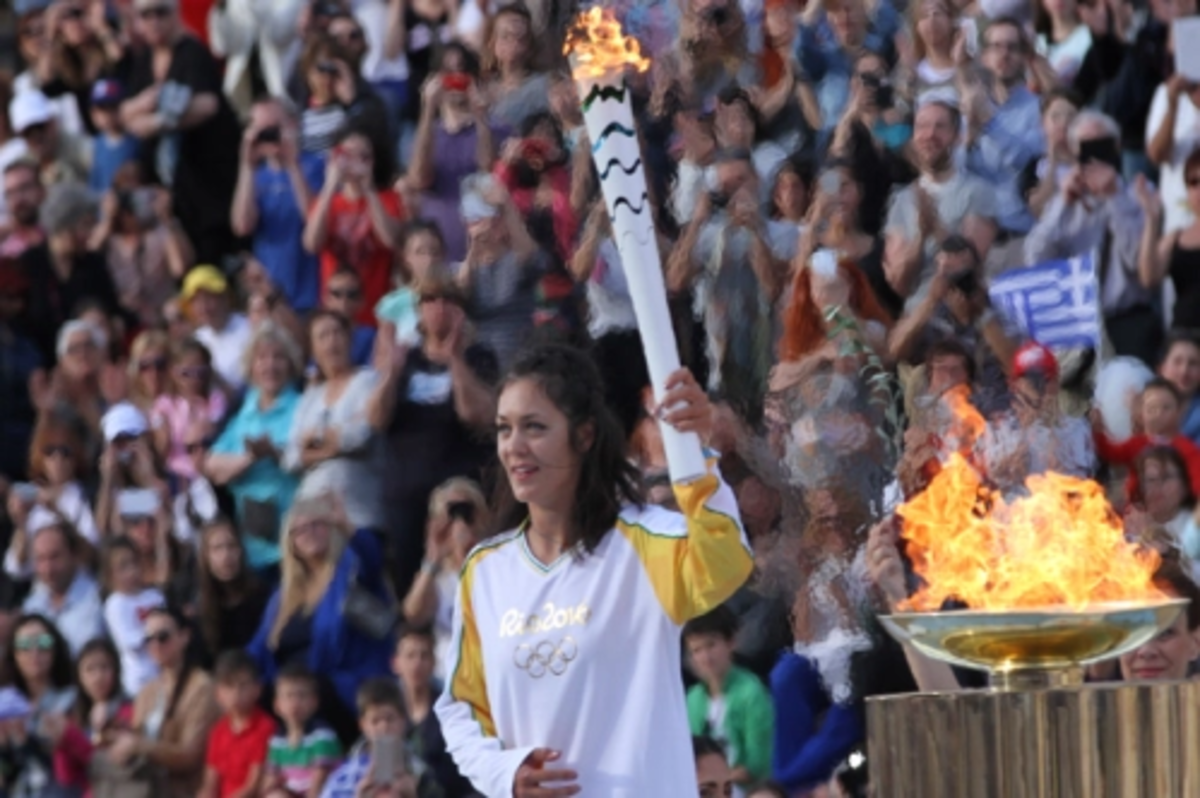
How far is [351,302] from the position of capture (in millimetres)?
8797

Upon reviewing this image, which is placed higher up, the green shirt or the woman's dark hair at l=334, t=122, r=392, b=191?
the woman's dark hair at l=334, t=122, r=392, b=191

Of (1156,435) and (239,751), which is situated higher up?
(1156,435)

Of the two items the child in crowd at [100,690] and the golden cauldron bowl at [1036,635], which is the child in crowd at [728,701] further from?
the golden cauldron bowl at [1036,635]

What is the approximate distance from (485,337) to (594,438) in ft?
11.6

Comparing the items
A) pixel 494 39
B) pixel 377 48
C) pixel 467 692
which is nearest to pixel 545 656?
pixel 467 692

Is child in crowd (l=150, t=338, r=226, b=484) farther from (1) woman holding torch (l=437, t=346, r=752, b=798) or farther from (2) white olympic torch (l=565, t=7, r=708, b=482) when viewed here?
(2) white olympic torch (l=565, t=7, r=708, b=482)

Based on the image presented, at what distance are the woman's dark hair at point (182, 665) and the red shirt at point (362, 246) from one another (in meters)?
1.18

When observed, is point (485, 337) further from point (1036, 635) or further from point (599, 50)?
point (1036, 635)

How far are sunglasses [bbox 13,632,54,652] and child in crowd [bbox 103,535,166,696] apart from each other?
22cm

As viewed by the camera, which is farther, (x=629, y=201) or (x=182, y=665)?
(x=182, y=665)

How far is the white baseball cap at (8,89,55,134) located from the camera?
10461 mm

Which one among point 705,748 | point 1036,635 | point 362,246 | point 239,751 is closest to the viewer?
point 1036,635

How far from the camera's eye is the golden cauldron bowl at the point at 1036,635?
3.69 meters

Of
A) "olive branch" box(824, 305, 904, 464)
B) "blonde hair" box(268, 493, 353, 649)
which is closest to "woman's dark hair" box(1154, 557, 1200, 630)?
"olive branch" box(824, 305, 904, 464)
